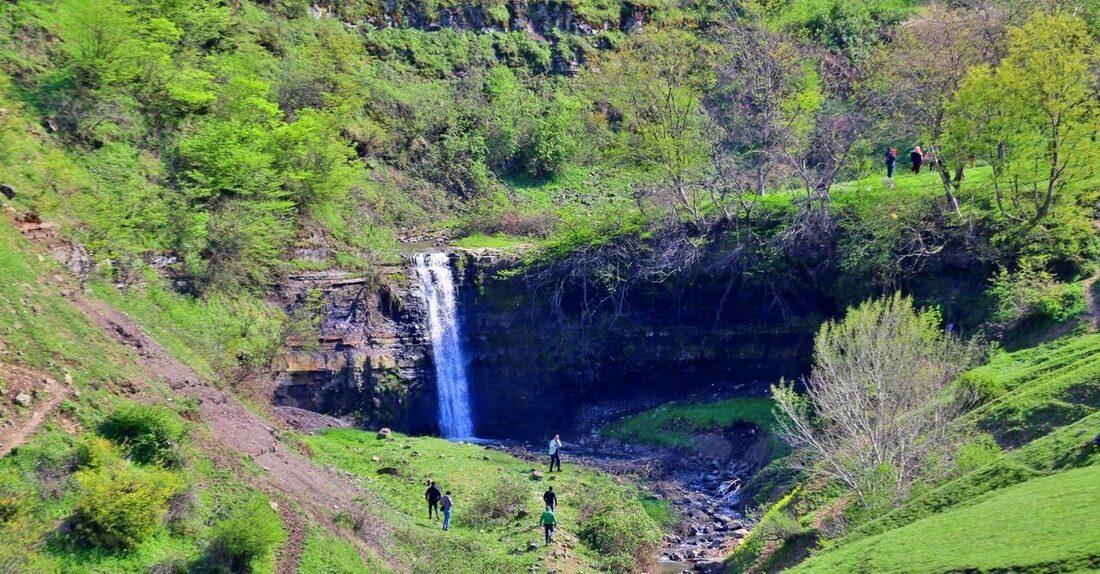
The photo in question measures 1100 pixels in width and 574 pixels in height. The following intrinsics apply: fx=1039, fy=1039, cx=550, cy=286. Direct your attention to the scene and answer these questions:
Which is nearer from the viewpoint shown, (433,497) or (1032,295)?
(433,497)

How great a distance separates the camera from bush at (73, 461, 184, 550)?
19.8 meters

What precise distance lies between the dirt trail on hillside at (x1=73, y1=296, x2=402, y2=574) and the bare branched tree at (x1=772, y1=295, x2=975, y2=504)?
11.3m

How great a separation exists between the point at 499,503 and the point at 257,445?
7.50 meters

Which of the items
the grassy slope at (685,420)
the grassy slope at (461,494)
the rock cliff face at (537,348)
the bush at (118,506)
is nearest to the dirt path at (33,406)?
the bush at (118,506)

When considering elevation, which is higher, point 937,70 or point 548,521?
point 937,70

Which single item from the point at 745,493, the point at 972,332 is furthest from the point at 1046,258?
the point at 745,493

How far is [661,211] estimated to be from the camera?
46500 millimetres

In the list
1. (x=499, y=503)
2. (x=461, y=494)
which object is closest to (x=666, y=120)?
(x=461, y=494)

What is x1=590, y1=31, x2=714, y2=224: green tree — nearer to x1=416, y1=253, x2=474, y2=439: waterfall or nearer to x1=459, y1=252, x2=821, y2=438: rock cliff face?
x1=459, y1=252, x2=821, y2=438: rock cliff face

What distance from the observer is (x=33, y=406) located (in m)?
21.8

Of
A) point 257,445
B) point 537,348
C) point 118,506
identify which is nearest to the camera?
point 118,506

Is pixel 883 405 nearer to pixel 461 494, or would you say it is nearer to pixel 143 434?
pixel 461 494

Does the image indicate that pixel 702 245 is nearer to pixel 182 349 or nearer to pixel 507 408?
pixel 507 408

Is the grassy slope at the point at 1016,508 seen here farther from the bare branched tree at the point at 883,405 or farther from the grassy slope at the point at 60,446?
the grassy slope at the point at 60,446
